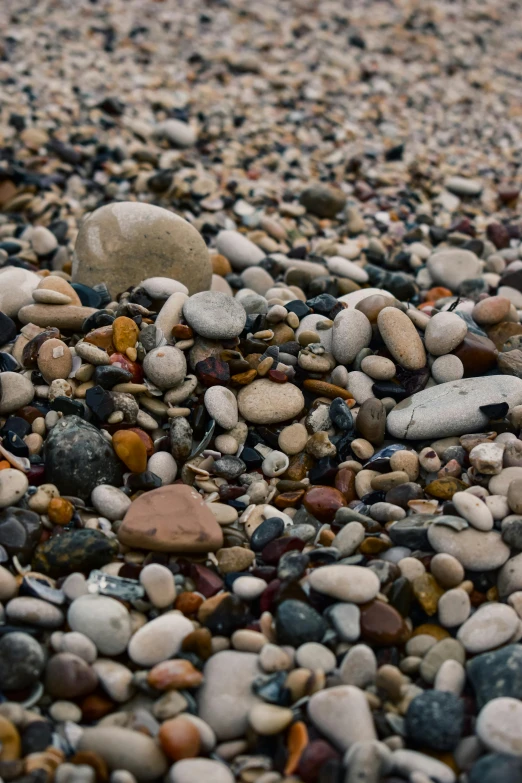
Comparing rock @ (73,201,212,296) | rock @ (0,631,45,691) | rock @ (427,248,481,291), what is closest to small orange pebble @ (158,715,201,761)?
rock @ (0,631,45,691)

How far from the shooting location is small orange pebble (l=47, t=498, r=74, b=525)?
9.12 feet

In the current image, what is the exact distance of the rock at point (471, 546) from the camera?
2.64m

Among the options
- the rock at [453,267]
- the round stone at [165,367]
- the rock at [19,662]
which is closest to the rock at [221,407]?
the round stone at [165,367]

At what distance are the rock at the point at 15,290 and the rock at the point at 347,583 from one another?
7.12 feet

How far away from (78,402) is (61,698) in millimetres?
1314

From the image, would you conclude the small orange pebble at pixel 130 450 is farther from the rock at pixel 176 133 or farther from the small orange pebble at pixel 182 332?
the rock at pixel 176 133

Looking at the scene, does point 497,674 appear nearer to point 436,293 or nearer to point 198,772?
point 198,772

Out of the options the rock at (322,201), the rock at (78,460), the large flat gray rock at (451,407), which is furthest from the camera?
the rock at (322,201)

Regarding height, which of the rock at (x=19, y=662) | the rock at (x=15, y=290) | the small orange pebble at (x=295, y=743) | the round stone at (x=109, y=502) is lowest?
the rock at (x=19, y=662)

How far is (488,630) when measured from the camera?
2.44m

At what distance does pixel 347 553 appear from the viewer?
271 centimetres

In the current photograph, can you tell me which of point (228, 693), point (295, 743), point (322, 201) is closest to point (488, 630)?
point (295, 743)

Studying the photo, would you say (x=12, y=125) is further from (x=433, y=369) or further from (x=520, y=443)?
(x=520, y=443)

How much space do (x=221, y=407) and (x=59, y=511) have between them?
874 millimetres
